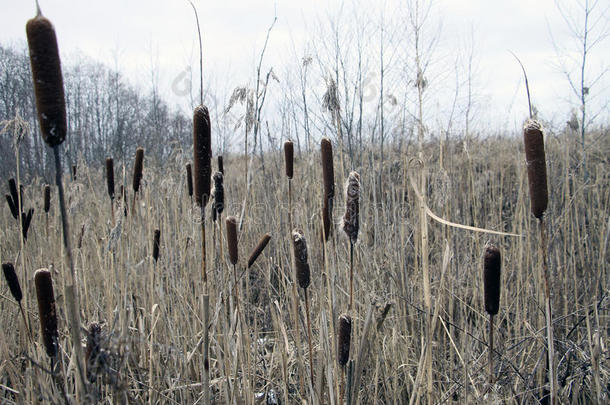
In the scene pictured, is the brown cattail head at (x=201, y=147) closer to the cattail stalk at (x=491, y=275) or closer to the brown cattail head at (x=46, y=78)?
the brown cattail head at (x=46, y=78)

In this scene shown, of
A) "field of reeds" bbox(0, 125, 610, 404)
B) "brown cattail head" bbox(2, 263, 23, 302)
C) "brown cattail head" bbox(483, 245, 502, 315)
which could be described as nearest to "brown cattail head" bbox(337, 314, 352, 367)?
"field of reeds" bbox(0, 125, 610, 404)

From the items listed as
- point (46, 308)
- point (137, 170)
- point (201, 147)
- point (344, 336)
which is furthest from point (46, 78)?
point (137, 170)

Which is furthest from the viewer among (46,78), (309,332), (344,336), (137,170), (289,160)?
(137,170)

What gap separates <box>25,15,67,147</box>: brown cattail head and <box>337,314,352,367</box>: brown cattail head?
0.62m

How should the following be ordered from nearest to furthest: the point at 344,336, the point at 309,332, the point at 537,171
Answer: the point at 537,171, the point at 344,336, the point at 309,332

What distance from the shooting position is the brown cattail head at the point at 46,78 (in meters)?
0.54

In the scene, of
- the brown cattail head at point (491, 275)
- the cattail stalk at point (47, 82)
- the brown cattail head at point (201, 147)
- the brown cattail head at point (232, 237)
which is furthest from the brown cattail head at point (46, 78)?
the brown cattail head at point (491, 275)

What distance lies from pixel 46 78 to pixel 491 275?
829mm

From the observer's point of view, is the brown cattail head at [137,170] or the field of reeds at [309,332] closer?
the field of reeds at [309,332]

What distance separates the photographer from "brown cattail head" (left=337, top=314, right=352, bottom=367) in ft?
2.87

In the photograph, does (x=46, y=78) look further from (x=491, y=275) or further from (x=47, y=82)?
(x=491, y=275)

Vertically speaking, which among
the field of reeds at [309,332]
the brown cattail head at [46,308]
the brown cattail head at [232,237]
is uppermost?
the brown cattail head at [232,237]

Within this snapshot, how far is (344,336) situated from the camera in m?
0.89

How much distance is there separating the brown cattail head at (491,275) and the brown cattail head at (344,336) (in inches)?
11.4
